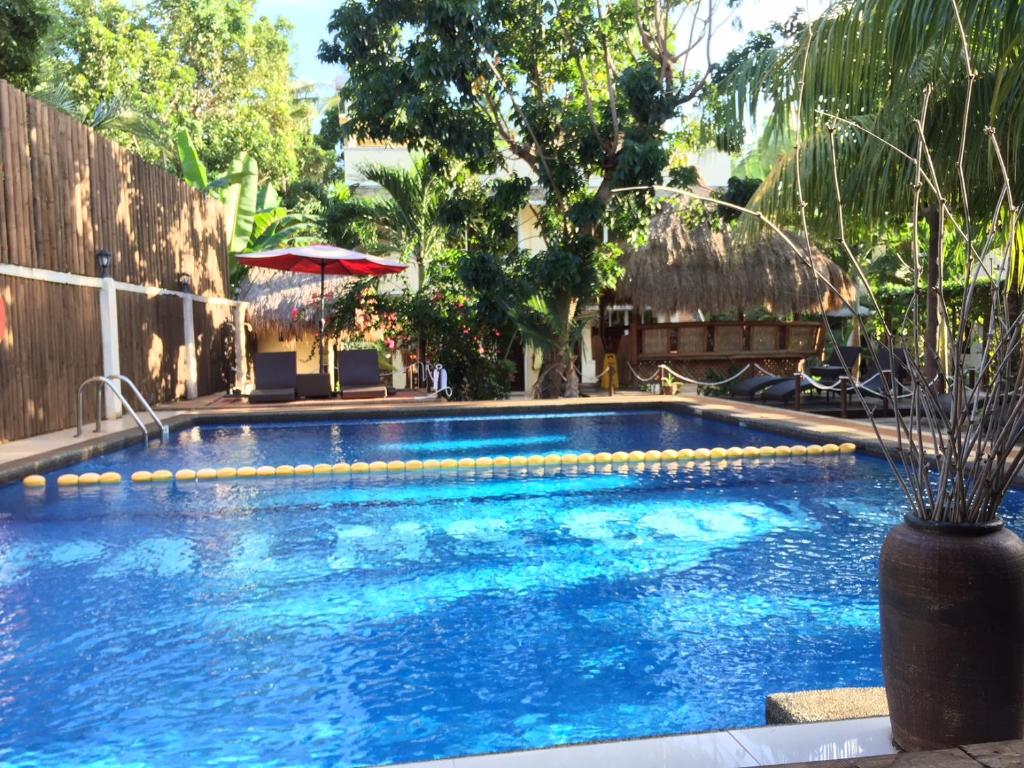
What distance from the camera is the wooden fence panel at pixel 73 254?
9562 mm

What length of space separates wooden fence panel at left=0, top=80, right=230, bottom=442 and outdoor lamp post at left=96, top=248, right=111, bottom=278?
10cm

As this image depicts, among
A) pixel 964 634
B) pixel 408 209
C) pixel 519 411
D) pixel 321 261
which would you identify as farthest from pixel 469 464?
pixel 408 209

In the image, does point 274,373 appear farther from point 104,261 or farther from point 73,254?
point 73,254

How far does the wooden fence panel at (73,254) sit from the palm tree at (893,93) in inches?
289

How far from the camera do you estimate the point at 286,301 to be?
19.6m

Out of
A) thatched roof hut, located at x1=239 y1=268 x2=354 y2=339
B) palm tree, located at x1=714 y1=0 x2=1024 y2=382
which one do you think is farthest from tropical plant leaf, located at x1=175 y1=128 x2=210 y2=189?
palm tree, located at x1=714 y1=0 x2=1024 y2=382

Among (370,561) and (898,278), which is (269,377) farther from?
(898,278)

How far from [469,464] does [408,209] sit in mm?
9792

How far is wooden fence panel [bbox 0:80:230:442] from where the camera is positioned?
31.4 ft

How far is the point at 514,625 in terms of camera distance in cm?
435

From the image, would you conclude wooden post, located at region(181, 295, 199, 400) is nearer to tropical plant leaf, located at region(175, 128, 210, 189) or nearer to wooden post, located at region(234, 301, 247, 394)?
wooden post, located at region(234, 301, 247, 394)

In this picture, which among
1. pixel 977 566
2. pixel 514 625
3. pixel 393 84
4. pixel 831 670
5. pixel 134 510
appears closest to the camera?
pixel 977 566

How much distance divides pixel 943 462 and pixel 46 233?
412 inches

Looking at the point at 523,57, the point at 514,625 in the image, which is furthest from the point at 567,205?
the point at 514,625
